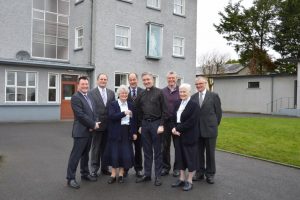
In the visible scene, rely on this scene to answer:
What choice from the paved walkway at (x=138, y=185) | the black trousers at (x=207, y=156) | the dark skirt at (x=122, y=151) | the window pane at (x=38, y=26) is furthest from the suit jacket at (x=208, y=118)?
the window pane at (x=38, y=26)

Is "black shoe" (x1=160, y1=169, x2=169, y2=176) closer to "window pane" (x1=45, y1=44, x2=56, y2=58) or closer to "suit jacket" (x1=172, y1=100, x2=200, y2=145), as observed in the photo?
"suit jacket" (x1=172, y1=100, x2=200, y2=145)

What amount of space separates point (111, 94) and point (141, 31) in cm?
1669

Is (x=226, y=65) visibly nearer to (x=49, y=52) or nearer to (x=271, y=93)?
(x=271, y=93)

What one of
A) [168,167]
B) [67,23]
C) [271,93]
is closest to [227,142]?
[168,167]

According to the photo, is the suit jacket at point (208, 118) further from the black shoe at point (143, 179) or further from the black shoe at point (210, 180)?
the black shoe at point (143, 179)

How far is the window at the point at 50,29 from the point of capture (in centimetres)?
2216

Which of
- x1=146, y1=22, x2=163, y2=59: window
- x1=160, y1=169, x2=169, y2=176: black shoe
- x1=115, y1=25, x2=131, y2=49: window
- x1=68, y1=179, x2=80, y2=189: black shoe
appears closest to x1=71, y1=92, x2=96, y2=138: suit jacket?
x1=68, y1=179, x2=80, y2=189: black shoe

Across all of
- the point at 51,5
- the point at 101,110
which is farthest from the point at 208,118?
the point at 51,5

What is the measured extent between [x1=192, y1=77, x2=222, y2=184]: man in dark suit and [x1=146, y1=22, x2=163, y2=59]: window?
1660cm

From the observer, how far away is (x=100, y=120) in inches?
267

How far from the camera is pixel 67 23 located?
2373cm

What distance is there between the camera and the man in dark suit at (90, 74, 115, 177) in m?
6.80

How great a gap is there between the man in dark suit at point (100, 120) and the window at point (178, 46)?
61.3 ft

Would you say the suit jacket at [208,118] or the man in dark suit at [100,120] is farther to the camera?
the man in dark suit at [100,120]
